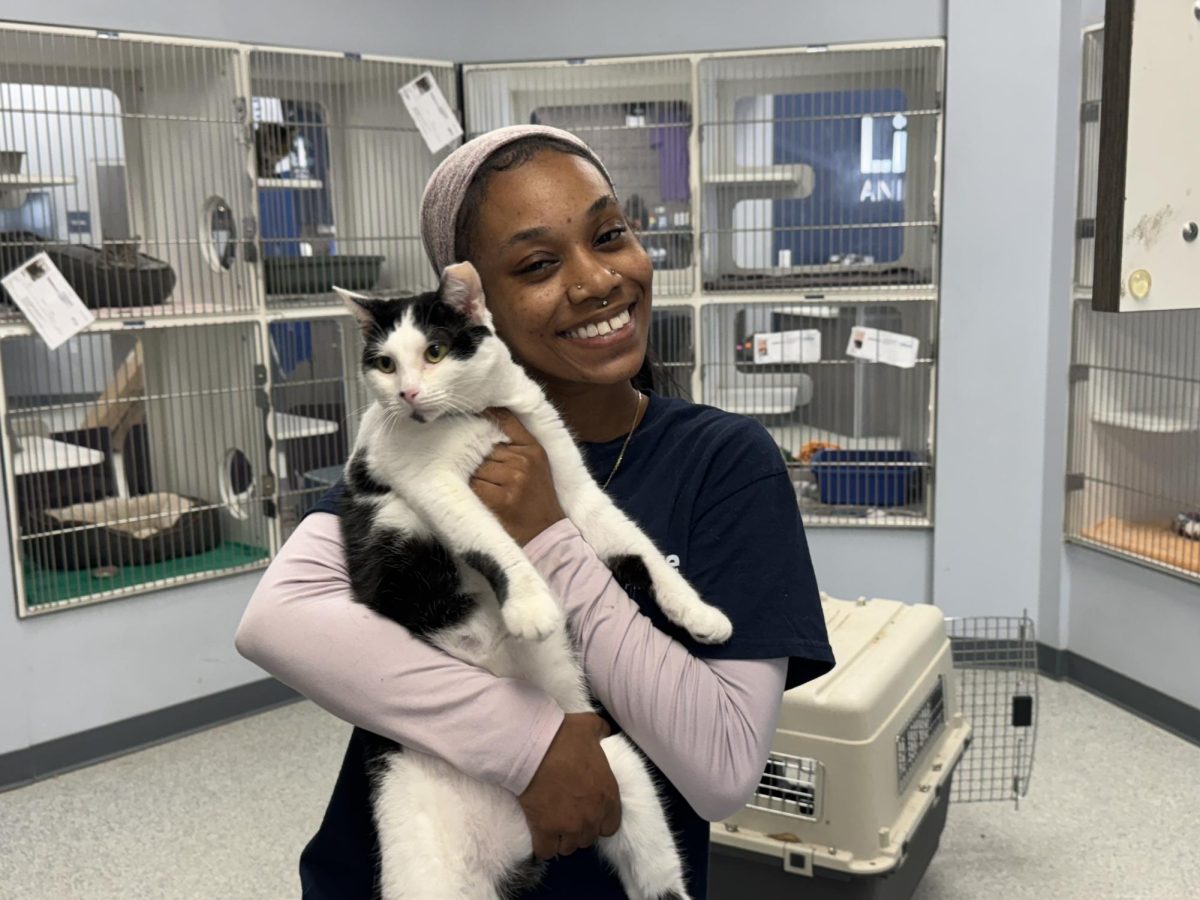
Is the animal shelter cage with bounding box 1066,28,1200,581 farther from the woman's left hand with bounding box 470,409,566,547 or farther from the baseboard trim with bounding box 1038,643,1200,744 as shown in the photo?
the woman's left hand with bounding box 470,409,566,547

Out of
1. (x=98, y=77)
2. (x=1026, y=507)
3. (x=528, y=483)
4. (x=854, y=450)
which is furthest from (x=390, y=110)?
(x=528, y=483)

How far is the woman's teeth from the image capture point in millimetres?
1135

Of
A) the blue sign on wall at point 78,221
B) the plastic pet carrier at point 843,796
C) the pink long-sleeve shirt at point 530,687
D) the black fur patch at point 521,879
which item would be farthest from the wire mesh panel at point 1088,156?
the blue sign on wall at point 78,221

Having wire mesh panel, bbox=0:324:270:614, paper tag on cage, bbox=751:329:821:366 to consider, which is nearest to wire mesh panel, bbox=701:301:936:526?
paper tag on cage, bbox=751:329:821:366

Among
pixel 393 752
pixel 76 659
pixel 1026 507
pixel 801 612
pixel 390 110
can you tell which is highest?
pixel 390 110

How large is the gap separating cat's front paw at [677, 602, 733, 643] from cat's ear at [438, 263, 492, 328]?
397 mm

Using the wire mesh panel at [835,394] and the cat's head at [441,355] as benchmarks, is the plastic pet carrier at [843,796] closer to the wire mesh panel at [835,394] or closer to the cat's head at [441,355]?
the cat's head at [441,355]

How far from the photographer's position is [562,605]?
999 mm

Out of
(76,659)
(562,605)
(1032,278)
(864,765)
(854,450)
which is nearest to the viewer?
(562,605)

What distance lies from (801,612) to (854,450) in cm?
273

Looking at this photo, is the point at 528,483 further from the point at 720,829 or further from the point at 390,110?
the point at 390,110

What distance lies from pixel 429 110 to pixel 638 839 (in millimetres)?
2805

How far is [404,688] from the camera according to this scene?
38.0 inches

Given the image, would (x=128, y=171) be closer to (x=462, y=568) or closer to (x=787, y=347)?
(x=787, y=347)
